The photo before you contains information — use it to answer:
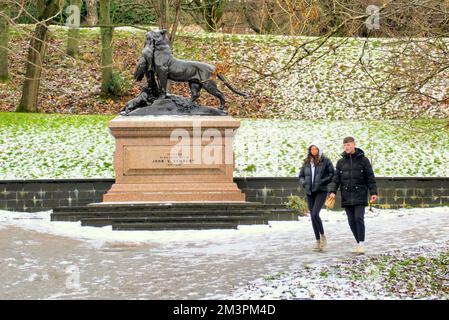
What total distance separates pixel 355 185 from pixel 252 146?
1174 centimetres

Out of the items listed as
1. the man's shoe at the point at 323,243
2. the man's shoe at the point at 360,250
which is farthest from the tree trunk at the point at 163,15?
the man's shoe at the point at 360,250

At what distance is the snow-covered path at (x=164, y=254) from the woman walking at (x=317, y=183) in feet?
1.21

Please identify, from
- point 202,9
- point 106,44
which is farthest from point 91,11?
point 106,44

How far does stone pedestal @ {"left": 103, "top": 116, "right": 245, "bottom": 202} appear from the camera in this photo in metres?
18.9

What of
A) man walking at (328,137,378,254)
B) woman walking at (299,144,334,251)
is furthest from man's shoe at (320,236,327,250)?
man walking at (328,137,378,254)

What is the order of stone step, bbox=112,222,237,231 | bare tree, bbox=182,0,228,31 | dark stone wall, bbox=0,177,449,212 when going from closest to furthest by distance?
stone step, bbox=112,222,237,231, dark stone wall, bbox=0,177,449,212, bare tree, bbox=182,0,228,31

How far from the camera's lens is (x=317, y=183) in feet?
42.5

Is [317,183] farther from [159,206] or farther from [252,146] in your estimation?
[252,146]

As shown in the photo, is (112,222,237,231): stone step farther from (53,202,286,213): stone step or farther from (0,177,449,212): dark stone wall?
(0,177,449,212): dark stone wall

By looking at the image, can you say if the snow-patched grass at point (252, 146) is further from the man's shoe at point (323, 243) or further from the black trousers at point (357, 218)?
the black trousers at point (357, 218)

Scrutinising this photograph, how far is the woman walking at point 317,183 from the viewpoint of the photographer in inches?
512

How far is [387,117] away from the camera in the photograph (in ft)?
101

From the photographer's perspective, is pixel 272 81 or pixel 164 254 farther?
pixel 272 81

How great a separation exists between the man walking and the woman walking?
0.47m
